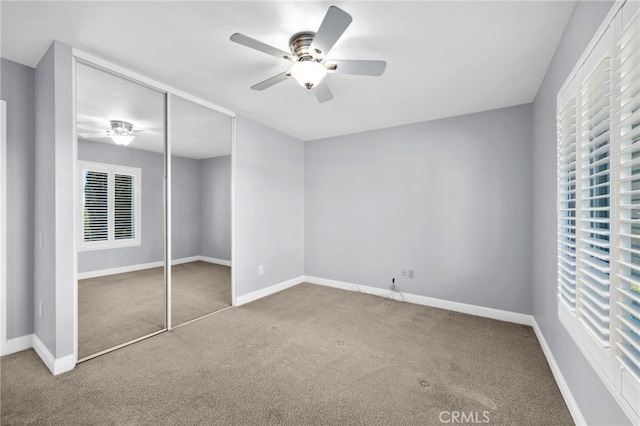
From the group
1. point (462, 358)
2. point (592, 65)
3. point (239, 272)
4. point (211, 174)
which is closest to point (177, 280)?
point (239, 272)

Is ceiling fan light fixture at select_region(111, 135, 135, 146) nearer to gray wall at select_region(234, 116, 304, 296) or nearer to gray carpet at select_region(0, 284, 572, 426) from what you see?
gray wall at select_region(234, 116, 304, 296)

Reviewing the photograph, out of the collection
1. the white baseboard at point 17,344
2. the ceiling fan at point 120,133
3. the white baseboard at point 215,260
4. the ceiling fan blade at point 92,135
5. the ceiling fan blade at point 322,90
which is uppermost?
the ceiling fan blade at point 322,90

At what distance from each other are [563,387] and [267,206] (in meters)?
3.60

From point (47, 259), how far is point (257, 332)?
1.91m

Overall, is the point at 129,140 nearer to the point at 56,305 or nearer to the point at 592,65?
the point at 56,305

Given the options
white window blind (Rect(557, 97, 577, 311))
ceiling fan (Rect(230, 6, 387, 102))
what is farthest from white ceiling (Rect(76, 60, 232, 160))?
white window blind (Rect(557, 97, 577, 311))

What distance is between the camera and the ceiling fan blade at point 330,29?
59.3 inches

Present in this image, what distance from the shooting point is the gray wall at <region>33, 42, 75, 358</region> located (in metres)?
2.14

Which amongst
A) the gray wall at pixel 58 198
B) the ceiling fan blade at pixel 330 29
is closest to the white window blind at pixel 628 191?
the ceiling fan blade at pixel 330 29

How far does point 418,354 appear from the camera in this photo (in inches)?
99.2

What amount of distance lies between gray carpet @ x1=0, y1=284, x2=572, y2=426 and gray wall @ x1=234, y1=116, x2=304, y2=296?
3.35 ft

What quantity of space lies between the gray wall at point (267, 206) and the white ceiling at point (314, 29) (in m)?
0.93

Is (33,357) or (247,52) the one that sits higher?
(247,52)

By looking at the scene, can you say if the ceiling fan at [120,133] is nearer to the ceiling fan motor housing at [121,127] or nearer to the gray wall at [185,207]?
the ceiling fan motor housing at [121,127]
